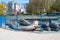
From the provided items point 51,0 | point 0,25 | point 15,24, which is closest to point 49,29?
point 15,24

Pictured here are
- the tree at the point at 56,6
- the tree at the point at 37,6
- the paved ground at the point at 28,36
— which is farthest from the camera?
the tree at the point at 56,6

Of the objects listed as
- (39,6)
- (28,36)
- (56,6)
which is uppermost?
(39,6)

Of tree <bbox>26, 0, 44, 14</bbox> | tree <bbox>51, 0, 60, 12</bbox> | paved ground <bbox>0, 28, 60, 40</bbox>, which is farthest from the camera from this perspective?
tree <bbox>51, 0, 60, 12</bbox>

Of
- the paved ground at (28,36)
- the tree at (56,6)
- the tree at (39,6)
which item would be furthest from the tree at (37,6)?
the paved ground at (28,36)

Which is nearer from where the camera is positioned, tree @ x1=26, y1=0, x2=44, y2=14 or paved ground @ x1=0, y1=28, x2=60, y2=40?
paved ground @ x1=0, y1=28, x2=60, y2=40

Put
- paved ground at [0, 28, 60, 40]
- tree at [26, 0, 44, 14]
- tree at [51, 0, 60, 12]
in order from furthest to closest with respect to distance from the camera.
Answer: tree at [51, 0, 60, 12] → tree at [26, 0, 44, 14] → paved ground at [0, 28, 60, 40]

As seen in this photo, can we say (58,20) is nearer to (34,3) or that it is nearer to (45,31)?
(45,31)

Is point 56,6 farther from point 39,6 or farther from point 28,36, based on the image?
point 28,36

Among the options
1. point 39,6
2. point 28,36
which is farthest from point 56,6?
point 28,36

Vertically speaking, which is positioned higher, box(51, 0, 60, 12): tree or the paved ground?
box(51, 0, 60, 12): tree

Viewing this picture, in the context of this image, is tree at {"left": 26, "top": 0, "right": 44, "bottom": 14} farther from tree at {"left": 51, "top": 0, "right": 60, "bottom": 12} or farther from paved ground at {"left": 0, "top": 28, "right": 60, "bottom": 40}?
paved ground at {"left": 0, "top": 28, "right": 60, "bottom": 40}

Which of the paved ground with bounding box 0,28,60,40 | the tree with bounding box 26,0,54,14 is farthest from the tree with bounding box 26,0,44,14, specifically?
the paved ground with bounding box 0,28,60,40

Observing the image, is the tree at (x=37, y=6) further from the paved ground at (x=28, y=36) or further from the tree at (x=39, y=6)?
the paved ground at (x=28, y=36)

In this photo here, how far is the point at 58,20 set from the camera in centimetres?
1836
